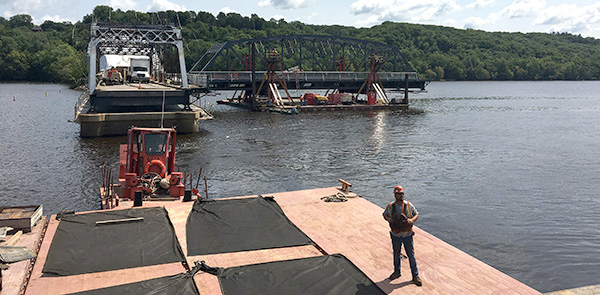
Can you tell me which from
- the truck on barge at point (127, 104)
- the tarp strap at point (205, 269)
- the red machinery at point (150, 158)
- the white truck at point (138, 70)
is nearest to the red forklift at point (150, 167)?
the red machinery at point (150, 158)

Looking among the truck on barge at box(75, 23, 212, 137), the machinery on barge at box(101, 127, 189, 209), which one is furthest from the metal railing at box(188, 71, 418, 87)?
the machinery on barge at box(101, 127, 189, 209)

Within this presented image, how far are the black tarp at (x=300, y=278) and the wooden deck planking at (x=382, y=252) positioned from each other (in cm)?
45

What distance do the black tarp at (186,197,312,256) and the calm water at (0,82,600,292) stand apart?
24.3 ft

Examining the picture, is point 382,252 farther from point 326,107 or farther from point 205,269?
point 326,107

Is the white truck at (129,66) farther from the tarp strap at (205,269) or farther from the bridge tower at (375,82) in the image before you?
the tarp strap at (205,269)

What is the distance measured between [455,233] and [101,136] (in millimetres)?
33532

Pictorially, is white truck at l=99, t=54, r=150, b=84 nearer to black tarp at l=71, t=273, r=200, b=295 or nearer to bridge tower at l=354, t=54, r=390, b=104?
bridge tower at l=354, t=54, r=390, b=104

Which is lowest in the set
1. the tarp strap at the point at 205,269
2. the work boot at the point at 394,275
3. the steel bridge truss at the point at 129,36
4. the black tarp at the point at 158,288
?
the black tarp at the point at 158,288

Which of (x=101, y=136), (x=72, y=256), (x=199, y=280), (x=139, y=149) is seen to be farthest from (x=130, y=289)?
(x=101, y=136)

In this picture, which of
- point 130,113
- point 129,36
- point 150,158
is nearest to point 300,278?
point 150,158

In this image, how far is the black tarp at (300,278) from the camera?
980cm

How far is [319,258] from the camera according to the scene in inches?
446

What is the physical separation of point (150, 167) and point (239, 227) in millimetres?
6529

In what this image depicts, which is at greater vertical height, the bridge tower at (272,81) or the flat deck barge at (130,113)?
the bridge tower at (272,81)
